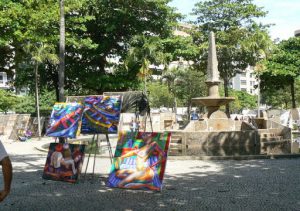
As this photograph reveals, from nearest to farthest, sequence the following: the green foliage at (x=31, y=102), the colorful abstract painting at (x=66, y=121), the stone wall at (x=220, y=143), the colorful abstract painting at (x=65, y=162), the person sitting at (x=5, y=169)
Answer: the person sitting at (x=5, y=169)
the colorful abstract painting at (x=65, y=162)
the colorful abstract painting at (x=66, y=121)
the stone wall at (x=220, y=143)
the green foliage at (x=31, y=102)

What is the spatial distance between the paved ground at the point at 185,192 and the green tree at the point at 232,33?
28.8 m

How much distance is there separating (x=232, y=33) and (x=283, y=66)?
239 inches

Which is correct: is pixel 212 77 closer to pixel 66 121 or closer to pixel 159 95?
pixel 66 121

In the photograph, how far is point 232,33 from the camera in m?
40.1

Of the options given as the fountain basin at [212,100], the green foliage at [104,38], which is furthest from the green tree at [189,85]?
the fountain basin at [212,100]

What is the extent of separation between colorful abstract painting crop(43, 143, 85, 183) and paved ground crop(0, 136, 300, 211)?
225mm

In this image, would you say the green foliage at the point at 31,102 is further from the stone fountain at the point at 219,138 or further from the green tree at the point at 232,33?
the stone fountain at the point at 219,138

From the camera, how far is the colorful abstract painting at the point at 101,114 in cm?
1020

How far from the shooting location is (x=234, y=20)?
41281 mm

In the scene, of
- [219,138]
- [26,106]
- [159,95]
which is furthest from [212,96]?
[26,106]

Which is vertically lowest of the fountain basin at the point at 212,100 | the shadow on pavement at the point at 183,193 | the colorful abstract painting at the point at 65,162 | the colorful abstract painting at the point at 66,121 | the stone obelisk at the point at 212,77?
the shadow on pavement at the point at 183,193

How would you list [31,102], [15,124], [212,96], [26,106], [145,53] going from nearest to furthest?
[212,96] < [15,124] < [145,53] < [26,106] < [31,102]

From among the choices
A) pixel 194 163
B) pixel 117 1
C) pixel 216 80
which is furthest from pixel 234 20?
pixel 194 163

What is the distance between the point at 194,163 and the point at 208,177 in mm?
2845
